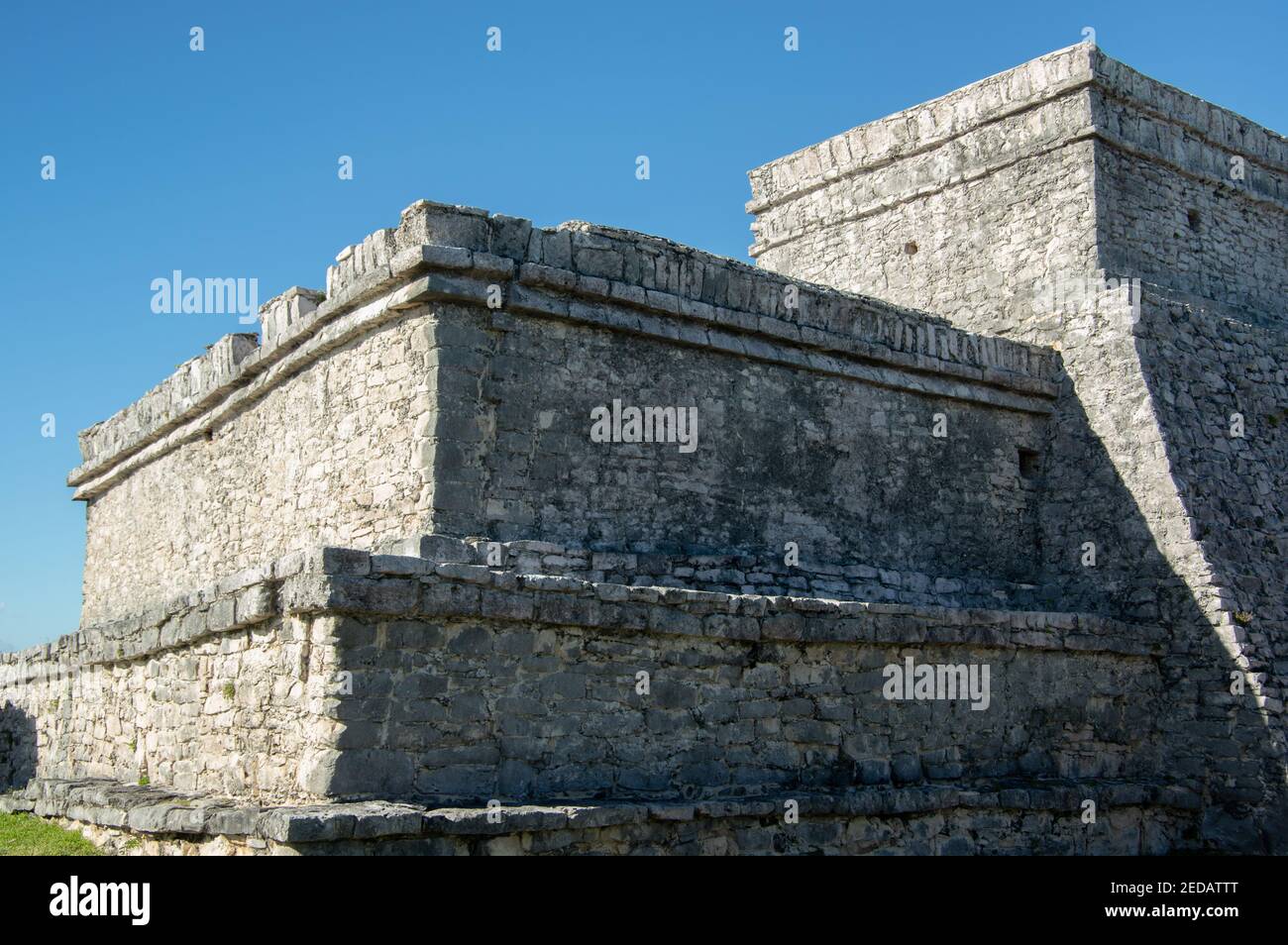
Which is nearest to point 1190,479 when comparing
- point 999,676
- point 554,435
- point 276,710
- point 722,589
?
point 999,676

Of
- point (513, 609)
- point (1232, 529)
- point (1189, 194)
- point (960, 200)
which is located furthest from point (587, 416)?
point (1189, 194)

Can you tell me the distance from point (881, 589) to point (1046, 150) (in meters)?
5.24

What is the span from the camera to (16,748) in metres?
13.3

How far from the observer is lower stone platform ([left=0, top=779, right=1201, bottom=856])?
24.6 feet

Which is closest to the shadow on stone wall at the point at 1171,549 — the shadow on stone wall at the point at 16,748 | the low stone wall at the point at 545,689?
the low stone wall at the point at 545,689

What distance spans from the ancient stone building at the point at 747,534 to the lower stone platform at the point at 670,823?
1.3 inches

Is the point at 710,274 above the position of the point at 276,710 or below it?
above

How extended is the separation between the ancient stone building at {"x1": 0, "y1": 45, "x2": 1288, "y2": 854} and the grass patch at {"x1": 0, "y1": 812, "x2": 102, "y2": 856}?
22cm

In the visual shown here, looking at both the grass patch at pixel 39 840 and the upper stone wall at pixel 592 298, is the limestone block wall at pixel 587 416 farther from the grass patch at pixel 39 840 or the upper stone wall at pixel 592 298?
the grass patch at pixel 39 840

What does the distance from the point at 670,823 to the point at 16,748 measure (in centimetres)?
783

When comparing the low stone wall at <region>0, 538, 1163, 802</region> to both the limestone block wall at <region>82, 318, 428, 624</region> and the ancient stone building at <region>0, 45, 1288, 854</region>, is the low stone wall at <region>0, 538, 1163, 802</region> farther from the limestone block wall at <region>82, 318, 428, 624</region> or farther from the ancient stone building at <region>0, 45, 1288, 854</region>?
the limestone block wall at <region>82, 318, 428, 624</region>

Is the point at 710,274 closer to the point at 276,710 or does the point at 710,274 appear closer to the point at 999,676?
the point at 999,676

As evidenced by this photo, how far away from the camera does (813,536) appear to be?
36.8 feet

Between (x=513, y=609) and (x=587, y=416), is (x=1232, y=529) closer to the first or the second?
(x=587, y=416)
